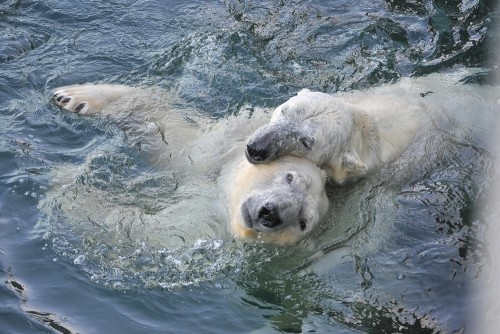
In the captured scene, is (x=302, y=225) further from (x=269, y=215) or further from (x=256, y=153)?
(x=256, y=153)

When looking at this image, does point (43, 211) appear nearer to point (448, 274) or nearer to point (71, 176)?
point (71, 176)

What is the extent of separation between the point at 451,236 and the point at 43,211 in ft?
10.6

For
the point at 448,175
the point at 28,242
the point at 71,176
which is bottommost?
the point at 28,242

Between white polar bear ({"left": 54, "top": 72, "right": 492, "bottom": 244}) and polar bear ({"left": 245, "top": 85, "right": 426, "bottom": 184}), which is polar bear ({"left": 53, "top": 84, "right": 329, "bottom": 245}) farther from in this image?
polar bear ({"left": 245, "top": 85, "right": 426, "bottom": 184})

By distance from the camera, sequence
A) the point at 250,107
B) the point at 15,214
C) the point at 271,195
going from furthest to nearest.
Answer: the point at 250,107 < the point at 15,214 < the point at 271,195

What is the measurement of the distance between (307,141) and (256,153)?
0.46 m

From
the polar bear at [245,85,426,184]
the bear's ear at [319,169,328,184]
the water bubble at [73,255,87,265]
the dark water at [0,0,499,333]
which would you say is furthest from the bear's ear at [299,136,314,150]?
the water bubble at [73,255,87,265]

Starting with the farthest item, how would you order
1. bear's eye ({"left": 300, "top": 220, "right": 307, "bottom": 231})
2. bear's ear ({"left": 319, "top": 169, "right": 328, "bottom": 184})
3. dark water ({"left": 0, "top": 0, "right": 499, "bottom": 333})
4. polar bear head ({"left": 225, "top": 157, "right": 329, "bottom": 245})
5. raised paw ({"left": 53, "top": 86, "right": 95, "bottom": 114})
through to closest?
raised paw ({"left": 53, "top": 86, "right": 95, "bottom": 114}) → bear's ear ({"left": 319, "top": 169, "right": 328, "bottom": 184}) → bear's eye ({"left": 300, "top": 220, "right": 307, "bottom": 231}) → polar bear head ({"left": 225, "top": 157, "right": 329, "bottom": 245}) → dark water ({"left": 0, "top": 0, "right": 499, "bottom": 333})

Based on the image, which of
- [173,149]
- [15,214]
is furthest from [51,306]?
[173,149]

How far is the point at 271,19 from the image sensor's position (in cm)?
943

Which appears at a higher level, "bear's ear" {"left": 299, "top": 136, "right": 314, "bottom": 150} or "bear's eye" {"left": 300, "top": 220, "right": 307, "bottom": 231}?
"bear's ear" {"left": 299, "top": 136, "right": 314, "bottom": 150}

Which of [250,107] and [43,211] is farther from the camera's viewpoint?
[250,107]

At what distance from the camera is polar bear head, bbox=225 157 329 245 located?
18.7 feet

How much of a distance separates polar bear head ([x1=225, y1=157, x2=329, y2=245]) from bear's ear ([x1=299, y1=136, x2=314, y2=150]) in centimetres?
12
